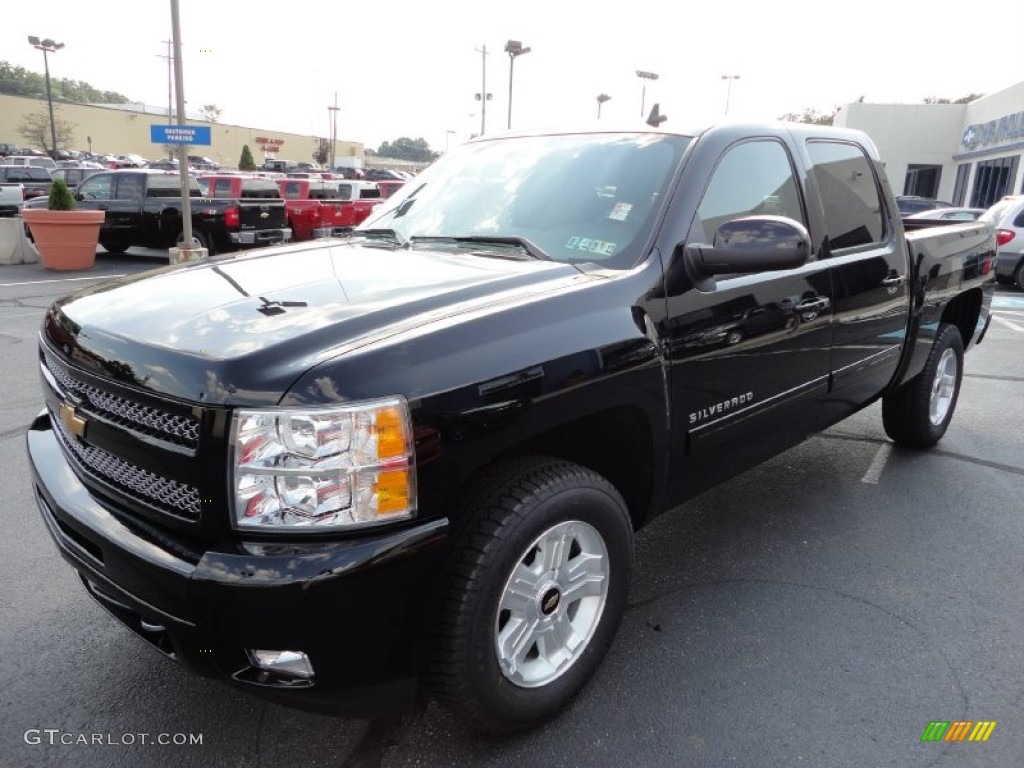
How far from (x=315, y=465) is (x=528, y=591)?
2.66 feet

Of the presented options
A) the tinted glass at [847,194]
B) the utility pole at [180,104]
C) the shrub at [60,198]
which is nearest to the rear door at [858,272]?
the tinted glass at [847,194]

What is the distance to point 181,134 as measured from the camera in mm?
12594

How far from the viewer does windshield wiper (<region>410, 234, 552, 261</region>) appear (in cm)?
293

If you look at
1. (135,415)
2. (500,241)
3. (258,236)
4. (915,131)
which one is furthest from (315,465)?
(915,131)

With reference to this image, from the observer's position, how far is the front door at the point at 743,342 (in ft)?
9.29

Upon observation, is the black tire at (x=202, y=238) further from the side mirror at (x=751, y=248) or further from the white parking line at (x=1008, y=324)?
the side mirror at (x=751, y=248)

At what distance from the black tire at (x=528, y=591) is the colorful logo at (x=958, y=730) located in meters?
1.04

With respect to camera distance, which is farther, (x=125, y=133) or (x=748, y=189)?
(x=125, y=133)

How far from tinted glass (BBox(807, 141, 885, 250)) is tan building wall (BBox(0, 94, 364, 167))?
81888 millimetres

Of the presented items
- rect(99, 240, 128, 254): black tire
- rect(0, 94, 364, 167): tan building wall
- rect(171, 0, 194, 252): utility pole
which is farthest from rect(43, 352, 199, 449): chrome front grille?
rect(0, 94, 364, 167): tan building wall

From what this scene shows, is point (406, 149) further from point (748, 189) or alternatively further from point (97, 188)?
point (748, 189)

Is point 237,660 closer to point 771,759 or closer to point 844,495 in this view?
point 771,759

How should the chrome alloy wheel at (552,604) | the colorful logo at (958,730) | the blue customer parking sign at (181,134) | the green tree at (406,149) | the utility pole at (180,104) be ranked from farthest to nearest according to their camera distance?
1. the green tree at (406,149)
2. the blue customer parking sign at (181,134)
3. the utility pole at (180,104)
4. the colorful logo at (958,730)
5. the chrome alloy wheel at (552,604)

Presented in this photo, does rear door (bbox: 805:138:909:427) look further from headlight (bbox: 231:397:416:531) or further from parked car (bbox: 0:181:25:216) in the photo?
parked car (bbox: 0:181:25:216)
